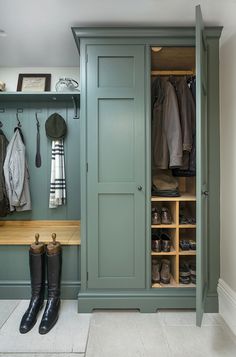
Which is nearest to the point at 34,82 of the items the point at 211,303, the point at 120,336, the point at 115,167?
the point at 115,167

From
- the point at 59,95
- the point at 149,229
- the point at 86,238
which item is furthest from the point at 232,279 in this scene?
the point at 59,95

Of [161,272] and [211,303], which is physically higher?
[161,272]

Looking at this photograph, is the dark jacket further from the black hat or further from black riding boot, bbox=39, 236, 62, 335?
black riding boot, bbox=39, 236, 62, 335

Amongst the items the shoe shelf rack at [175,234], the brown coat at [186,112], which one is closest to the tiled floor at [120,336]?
the shoe shelf rack at [175,234]

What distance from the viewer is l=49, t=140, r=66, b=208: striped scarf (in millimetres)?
2457

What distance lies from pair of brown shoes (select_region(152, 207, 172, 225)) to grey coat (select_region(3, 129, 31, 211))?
1.30 meters

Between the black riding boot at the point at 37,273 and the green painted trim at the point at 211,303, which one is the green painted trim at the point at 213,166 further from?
the black riding boot at the point at 37,273

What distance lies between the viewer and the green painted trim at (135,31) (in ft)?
6.15

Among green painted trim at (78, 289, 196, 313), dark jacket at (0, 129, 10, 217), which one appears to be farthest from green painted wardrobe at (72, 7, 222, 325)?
dark jacket at (0, 129, 10, 217)

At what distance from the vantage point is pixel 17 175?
7.88 feet

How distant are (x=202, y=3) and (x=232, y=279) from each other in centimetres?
193

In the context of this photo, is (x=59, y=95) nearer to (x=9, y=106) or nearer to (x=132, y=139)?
(x=9, y=106)

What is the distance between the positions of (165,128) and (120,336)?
1582 mm

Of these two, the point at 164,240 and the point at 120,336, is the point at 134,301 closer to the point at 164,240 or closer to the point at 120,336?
the point at 120,336
